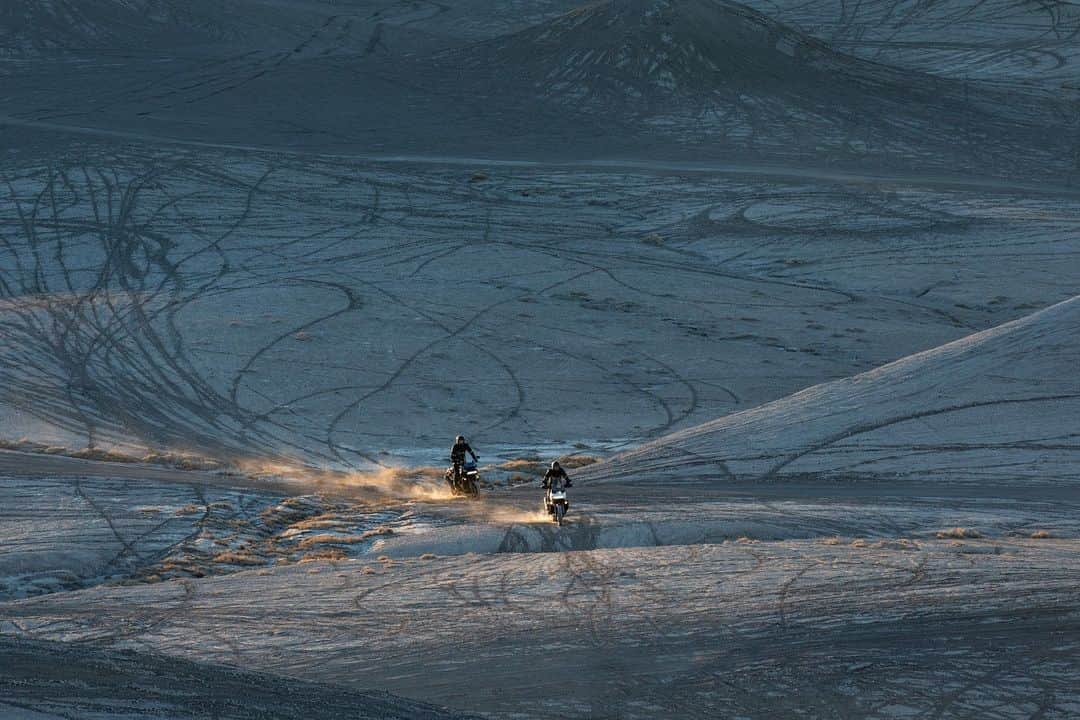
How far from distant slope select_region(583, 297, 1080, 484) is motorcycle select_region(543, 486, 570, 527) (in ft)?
13.9

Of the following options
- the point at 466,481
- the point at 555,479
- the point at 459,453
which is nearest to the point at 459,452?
the point at 459,453

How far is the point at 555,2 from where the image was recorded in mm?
98875

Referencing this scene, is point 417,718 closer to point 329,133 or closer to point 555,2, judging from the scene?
point 329,133

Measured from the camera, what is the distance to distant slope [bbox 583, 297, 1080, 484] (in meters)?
23.8

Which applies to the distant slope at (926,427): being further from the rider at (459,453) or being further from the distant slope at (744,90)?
the distant slope at (744,90)

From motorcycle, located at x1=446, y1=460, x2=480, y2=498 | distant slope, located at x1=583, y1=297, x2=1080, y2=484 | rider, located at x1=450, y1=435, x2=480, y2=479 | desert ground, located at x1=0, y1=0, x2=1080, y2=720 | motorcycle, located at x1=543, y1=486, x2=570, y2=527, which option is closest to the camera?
desert ground, located at x1=0, y1=0, x2=1080, y2=720

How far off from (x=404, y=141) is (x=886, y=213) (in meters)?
20.3

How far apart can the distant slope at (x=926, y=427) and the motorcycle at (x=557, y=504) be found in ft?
13.9

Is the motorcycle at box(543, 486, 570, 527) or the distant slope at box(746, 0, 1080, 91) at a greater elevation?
the distant slope at box(746, 0, 1080, 91)

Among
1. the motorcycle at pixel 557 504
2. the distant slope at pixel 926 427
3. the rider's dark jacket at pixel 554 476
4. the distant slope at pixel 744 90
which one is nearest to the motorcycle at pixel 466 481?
the distant slope at pixel 926 427

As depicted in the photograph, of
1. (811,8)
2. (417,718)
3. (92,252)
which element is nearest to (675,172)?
(92,252)

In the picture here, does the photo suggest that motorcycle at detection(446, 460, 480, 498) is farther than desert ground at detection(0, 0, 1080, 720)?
Yes

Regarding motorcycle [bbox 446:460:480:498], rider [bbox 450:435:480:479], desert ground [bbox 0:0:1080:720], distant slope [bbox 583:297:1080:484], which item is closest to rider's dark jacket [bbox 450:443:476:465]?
rider [bbox 450:435:480:479]

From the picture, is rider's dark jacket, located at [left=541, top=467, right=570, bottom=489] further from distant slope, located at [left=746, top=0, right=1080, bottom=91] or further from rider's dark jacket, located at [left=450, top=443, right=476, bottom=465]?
distant slope, located at [left=746, top=0, right=1080, bottom=91]
